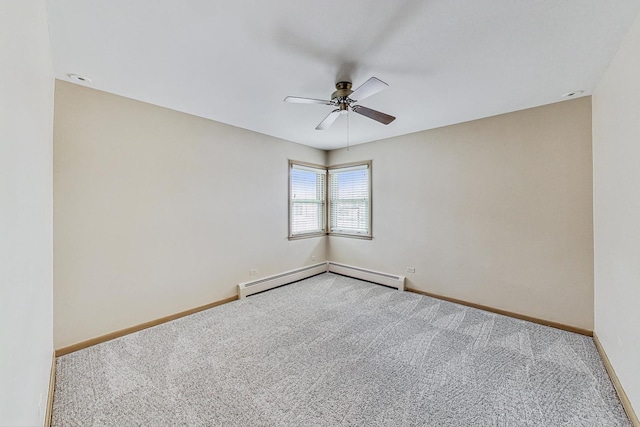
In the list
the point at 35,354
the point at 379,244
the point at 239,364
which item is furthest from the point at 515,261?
the point at 35,354

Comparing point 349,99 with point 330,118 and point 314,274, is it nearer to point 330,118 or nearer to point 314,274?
point 330,118

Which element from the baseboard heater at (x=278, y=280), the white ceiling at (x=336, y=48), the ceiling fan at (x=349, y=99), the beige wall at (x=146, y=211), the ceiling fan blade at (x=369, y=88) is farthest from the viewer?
the baseboard heater at (x=278, y=280)

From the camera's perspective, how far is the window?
4.72 m

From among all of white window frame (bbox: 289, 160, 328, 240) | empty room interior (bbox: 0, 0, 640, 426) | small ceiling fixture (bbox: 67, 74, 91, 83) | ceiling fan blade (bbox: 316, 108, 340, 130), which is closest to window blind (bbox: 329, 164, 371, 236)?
white window frame (bbox: 289, 160, 328, 240)

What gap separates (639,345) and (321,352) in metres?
2.22

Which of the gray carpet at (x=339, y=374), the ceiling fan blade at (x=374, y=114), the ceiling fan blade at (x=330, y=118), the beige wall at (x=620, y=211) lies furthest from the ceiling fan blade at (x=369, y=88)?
the gray carpet at (x=339, y=374)

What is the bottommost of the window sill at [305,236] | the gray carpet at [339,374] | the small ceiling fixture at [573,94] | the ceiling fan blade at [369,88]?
the gray carpet at [339,374]

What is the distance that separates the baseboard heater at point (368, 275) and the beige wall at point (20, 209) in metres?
3.96

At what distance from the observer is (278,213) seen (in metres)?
4.42

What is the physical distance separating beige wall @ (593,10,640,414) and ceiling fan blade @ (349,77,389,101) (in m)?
1.57

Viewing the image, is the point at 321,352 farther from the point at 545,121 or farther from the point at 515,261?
the point at 545,121

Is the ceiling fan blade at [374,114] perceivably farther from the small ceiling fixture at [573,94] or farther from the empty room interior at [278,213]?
the small ceiling fixture at [573,94]

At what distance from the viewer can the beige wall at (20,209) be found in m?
0.85

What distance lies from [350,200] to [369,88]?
3009 mm
